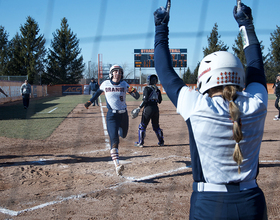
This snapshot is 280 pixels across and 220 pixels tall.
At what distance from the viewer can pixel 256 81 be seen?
1.80 meters

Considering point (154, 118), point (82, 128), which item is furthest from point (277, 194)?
point (82, 128)

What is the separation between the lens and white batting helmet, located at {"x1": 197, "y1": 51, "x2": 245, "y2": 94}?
5.33 feet

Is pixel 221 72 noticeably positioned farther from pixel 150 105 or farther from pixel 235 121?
pixel 150 105

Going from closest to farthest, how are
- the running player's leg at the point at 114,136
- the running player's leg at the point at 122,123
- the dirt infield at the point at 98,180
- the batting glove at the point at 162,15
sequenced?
1. the batting glove at the point at 162,15
2. the dirt infield at the point at 98,180
3. the running player's leg at the point at 114,136
4. the running player's leg at the point at 122,123

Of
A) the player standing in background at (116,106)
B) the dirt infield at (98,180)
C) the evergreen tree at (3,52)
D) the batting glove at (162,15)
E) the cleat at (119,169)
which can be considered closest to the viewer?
the batting glove at (162,15)

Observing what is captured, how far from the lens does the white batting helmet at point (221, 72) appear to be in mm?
1624

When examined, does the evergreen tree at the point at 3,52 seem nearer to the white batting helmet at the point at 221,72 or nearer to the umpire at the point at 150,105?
the umpire at the point at 150,105

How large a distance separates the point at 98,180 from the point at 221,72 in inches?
146

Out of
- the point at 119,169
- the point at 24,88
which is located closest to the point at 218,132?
the point at 119,169

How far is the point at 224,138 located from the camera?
151 centimetres

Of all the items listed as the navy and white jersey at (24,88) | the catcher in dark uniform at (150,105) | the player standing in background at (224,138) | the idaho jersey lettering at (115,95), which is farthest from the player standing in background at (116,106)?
the navy and white jersey at (24,88)

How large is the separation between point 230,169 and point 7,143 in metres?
8.00

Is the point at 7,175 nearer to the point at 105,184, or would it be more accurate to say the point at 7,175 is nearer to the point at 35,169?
the point at 35,169

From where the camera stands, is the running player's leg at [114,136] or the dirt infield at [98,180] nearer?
the dirt infield at [98,180]
